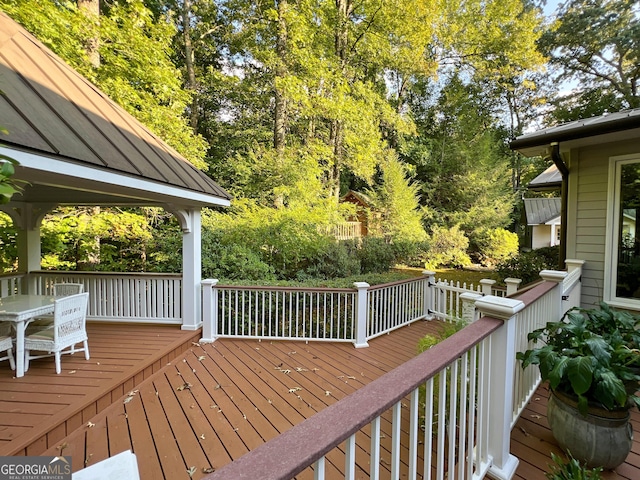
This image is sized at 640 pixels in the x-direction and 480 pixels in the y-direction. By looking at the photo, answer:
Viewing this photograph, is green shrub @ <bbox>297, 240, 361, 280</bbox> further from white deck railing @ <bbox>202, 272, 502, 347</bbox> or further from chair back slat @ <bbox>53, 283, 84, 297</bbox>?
chair back slat @ <bbox>53, 283, 84, 297</bbox>

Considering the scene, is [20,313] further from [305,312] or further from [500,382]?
[500,382]

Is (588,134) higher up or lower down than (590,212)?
higher up

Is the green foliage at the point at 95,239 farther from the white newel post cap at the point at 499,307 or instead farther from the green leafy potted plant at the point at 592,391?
the green leafy potted plant at the point at 592,391

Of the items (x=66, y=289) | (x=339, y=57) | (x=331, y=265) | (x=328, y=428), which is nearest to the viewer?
(x=328, y=428)

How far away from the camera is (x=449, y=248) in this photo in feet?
45.4

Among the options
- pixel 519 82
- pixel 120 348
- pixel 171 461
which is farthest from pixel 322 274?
pixel 519 82

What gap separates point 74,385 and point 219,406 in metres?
1.59

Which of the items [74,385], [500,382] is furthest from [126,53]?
[500,382]

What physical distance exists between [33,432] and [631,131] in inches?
256

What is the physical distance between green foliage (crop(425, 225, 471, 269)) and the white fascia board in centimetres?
1198

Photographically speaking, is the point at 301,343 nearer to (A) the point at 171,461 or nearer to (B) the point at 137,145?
(A) the point at 171,461

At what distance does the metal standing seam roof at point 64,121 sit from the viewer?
211 centimetres

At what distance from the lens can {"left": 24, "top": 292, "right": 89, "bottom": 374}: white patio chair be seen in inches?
131

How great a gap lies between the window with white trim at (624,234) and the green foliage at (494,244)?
37.4 feet
